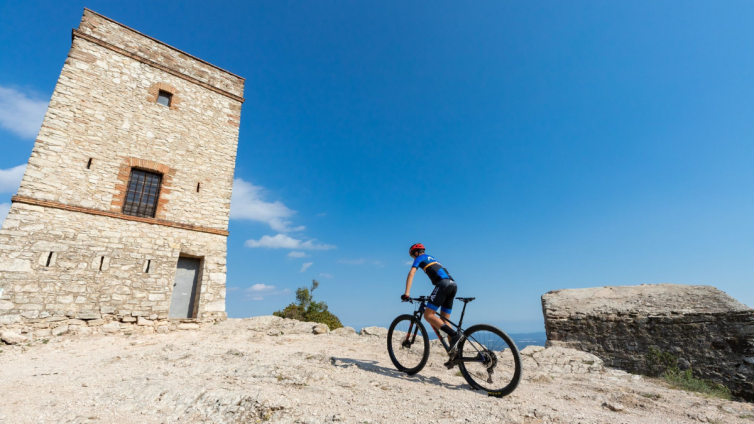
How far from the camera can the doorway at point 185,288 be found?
9.13 m

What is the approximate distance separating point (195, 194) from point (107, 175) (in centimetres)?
221

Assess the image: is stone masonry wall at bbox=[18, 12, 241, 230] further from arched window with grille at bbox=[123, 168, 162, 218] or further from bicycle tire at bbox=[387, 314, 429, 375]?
bicycle tire at bbox=[387, 314, 429, 375]

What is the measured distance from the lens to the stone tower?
7.54m

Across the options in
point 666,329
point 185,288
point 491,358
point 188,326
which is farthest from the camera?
point 185,288

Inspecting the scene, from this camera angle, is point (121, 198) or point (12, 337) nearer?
point (12, 337)

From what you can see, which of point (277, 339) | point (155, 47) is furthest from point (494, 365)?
point (155, 47)

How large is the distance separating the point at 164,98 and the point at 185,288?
20.8 ft

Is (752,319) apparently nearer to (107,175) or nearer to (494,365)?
(494,365)

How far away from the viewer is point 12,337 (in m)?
6.68

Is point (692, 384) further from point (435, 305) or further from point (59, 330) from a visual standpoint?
point (59, 330)

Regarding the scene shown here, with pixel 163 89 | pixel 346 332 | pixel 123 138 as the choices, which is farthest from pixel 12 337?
pixel 163 89

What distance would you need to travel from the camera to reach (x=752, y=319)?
16.7ft

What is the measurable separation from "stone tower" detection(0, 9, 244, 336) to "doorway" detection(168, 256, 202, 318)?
0.09ft

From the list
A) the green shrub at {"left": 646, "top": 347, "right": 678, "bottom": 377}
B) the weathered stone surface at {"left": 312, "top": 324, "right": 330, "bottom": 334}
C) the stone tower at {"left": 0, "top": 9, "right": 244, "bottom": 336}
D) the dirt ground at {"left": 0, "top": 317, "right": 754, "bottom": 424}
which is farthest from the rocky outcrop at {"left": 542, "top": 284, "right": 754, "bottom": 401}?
the stone tower at {"left": 0, "top": 9, "right": 244, "bottom": 336}
